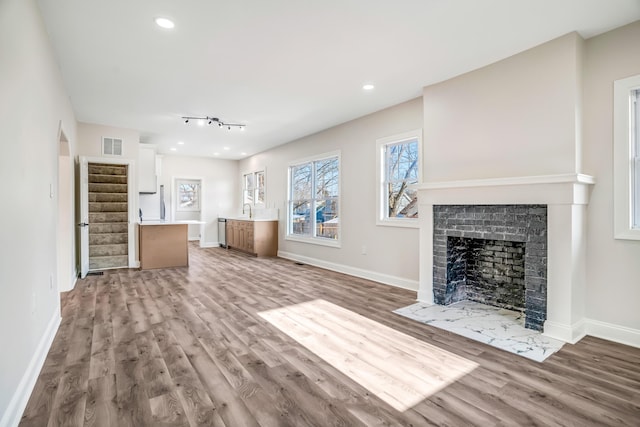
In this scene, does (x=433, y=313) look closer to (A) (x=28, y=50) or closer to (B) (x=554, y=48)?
(B) (x=554, y=48)

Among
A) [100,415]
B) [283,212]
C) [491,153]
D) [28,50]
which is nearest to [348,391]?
[100,415]

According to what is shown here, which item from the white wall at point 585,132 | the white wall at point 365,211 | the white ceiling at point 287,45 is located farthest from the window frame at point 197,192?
the white wall at point 585,132

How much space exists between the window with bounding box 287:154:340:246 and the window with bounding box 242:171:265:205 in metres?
1.61

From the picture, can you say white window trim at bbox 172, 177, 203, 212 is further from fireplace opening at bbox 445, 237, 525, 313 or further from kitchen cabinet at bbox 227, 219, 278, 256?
fireplace opening at bbox 445, 237, 525, 313

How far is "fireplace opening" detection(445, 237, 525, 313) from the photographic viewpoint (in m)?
3.46

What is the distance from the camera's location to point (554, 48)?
2.92 m

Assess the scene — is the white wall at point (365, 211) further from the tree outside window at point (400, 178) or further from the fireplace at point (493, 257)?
the fireplace at point (493, 257)

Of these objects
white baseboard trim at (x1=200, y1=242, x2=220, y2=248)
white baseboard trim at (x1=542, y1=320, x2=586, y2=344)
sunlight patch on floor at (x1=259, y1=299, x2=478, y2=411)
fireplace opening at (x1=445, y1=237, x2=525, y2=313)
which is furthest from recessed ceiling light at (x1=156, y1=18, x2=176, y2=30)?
white baseboard trim at (x1=200, y1=242, x2=220, y2=248)

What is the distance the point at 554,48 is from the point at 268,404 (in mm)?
3684

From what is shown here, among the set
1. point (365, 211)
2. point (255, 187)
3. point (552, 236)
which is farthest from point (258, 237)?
point (552, 236)

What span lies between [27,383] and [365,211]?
168 inches

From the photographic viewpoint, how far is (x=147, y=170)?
6.53m

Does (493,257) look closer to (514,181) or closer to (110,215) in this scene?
(514,181)

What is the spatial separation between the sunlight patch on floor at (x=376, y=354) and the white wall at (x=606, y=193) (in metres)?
1.49
